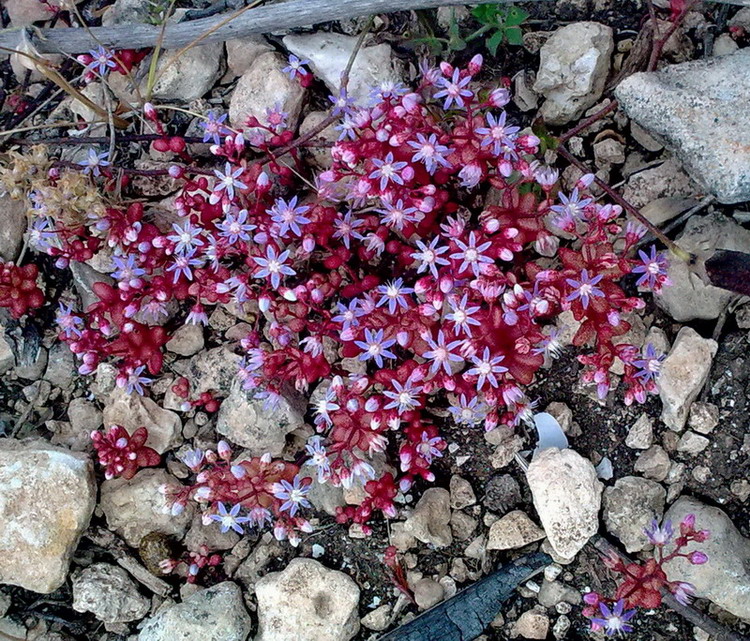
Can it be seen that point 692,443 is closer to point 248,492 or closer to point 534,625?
point 534,625

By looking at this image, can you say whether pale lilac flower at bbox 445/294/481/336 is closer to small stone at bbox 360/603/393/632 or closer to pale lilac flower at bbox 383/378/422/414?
pale lilac flower at bbox 383/378/422/414

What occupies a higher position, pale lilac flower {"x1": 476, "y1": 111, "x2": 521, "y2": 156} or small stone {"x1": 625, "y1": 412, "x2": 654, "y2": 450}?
pale lilac flower {"x1": 476, "y1": 111, "x2": 521, "y2": 156}

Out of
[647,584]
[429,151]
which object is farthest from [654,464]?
[429,151]

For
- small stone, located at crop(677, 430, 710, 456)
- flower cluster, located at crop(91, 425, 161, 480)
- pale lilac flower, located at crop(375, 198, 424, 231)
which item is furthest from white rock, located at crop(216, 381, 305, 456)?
small stone, located at crop(677, 430, 710, 456)

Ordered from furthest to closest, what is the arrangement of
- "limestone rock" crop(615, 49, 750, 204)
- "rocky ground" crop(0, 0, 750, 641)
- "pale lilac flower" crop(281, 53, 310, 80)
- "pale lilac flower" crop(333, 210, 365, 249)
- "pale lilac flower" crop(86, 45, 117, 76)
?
"pale lilac flower" crop(86, 45, 117, 76) < "pale lilac flower" crop(281, 53, 310, 80) < "pale lilac flower" crop(333, 210, 365, 249) < "rocky ground" crop(0, 0, 750, 641) < "limestone rock" crop(615, 49, 750, 204)

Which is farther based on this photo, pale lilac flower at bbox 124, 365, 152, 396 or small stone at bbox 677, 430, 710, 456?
pale lilac flower at bbox 124, 365, 152, 396

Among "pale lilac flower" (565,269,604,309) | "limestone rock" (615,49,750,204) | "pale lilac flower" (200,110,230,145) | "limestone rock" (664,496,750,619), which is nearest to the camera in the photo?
"pale lilac flower" (565,269,604,309)
